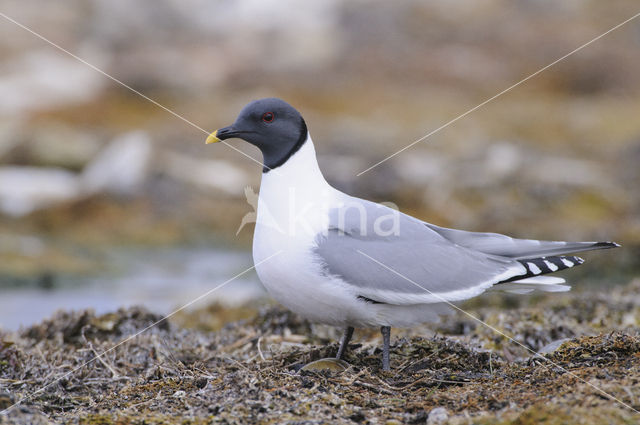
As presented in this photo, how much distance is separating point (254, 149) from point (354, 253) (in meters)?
10.8

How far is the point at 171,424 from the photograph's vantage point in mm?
3242

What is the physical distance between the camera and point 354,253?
4.16m

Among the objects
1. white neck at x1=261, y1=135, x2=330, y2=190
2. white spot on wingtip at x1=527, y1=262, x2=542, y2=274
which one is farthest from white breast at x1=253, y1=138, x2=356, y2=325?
white spot on wingtip at x1=527, y1=262, x2=542, y2=274

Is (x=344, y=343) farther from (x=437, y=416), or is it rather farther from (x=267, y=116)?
(x=267, y=116)

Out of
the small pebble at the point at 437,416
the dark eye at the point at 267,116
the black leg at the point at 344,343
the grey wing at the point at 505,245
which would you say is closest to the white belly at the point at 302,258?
the black leg at the point at 344,343

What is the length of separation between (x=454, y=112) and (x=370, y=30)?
9454 mm

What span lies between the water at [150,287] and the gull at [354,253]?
3.78 m

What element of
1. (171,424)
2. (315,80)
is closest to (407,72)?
(315,80)

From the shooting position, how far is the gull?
4.08m

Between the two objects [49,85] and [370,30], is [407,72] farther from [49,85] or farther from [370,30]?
[49,85]

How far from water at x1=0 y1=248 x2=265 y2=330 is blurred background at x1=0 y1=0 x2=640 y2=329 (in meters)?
0.05

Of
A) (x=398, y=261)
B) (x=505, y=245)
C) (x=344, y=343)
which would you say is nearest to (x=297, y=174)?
(x=398, y=261)

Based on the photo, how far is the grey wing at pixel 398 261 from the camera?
4.09m

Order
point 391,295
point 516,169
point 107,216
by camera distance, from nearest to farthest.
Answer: point 391,295 → point 107,216 → point 516,169
